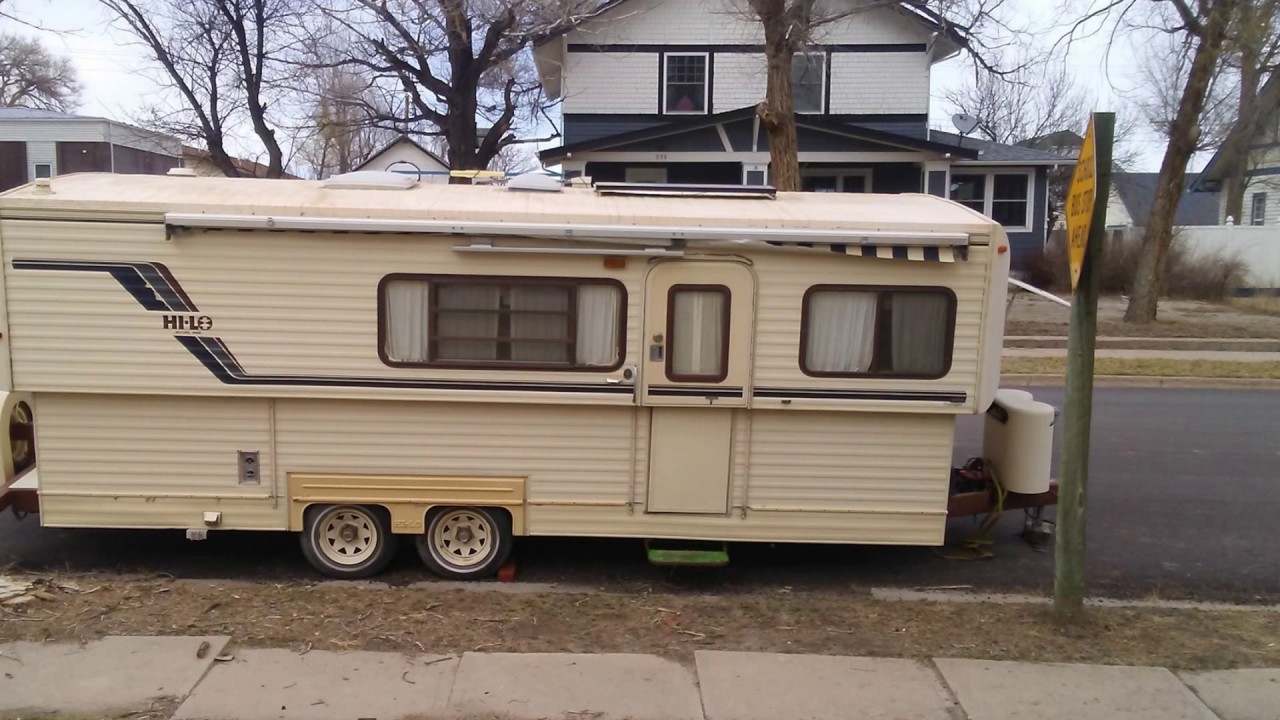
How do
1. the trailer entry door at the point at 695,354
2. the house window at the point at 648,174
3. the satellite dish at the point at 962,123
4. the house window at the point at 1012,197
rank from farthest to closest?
the house window at the point at 1012,197
the satellite dish at the point at 962,123
the house window at the point at 648,174
the trailer entry door at the point at 695,354

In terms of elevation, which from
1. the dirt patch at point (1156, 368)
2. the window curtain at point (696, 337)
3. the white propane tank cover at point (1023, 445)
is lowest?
the dirt patch at point (1156, 368)

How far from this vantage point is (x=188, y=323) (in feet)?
20.1

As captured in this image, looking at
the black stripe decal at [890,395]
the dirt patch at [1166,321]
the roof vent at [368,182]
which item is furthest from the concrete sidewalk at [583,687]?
the dirt patch at [1166,321]

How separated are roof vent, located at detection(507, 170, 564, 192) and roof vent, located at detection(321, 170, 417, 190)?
68cm

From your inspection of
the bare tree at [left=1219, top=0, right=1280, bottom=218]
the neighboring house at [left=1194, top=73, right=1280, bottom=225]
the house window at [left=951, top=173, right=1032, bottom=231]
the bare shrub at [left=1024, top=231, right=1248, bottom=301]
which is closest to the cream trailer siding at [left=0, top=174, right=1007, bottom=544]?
the bare tree at [left=1219, top=0, right=1280, bottom=218]

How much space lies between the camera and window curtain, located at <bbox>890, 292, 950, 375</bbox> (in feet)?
20.5

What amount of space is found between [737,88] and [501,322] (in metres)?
21.4

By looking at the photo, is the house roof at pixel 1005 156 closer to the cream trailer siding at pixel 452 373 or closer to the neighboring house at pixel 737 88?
the neighboring house at pixel 737 88

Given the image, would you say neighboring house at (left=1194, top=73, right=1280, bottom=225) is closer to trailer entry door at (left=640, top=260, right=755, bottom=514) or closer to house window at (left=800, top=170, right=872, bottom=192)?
house window at (left=800, top=170, right=872, bottom=192)

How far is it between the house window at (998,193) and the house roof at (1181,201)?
22.5 m

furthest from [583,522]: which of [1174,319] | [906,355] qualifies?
[1174,319]

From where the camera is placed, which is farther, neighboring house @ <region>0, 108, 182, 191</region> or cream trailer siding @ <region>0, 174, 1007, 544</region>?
neighboring house @ <region>0, 108, 182, 191</region>

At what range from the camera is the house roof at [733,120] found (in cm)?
2384

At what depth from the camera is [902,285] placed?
623 centimetres
